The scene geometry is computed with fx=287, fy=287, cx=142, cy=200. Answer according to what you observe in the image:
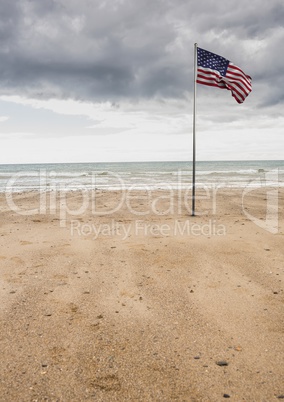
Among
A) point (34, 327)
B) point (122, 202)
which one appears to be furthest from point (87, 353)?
point (122, 202)

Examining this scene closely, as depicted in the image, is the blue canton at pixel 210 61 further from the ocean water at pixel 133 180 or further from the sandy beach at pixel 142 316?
the ocean water at pixel 133 180

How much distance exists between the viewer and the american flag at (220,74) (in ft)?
28.6

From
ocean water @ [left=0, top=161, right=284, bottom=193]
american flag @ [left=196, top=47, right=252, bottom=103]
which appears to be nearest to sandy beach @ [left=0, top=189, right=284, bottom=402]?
american flag @ [left=196, top=47, right=252, bottom=103]

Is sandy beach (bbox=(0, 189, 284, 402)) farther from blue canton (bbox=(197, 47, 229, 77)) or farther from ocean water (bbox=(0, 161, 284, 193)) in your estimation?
ocean water (bbox=(0, 161, 284, 193))

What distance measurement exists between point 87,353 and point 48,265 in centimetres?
273

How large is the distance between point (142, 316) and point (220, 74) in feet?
25.6

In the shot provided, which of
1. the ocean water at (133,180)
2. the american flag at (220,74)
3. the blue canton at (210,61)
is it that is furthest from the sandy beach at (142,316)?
the ocean water at (133,180)

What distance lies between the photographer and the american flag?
8.70m

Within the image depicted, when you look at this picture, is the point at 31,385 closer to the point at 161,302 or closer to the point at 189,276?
the point at 161,302

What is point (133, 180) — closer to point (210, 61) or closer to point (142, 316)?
point (210, 61)

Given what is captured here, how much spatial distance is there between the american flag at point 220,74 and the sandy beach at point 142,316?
453 centimetres

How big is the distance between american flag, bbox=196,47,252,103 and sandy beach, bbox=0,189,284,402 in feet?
14.9

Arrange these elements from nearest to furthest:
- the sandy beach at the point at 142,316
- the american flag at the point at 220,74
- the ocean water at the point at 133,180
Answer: the sandy beach at the point at 142,316, the american flag at the point at 220,74, the ocean water at the point at 133,180

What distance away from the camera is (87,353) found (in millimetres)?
2971
